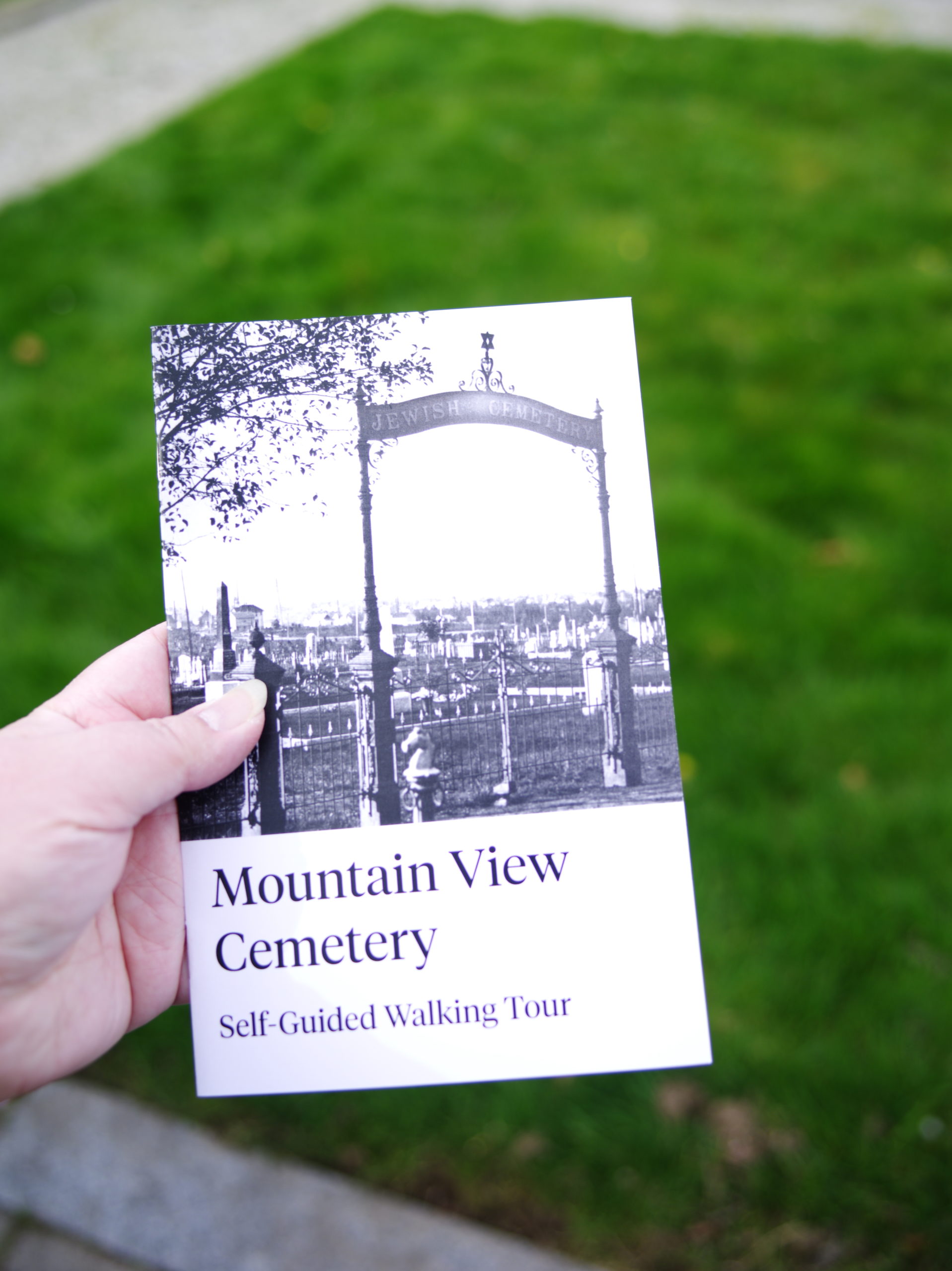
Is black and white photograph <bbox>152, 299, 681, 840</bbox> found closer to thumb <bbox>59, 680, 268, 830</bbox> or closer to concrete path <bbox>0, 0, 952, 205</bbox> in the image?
thumb <bbox>59, 680, 268, 830</bbox>

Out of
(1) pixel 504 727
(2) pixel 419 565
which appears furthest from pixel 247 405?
(1) pixel 504 727

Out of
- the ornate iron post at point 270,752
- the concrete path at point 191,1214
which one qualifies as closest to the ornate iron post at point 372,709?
the ornate iron post at point 270,752

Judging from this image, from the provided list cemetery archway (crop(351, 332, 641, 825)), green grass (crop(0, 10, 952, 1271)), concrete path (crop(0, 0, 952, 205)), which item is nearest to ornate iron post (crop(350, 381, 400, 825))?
cemetery archway (crop(351, 332, 641, 825))

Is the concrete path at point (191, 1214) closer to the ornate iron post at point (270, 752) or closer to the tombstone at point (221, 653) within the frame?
the ornate iron post at point (270, 752)

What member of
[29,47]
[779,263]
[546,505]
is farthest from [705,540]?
[29,47]

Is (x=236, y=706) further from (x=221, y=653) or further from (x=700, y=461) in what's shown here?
(x=700, y=461)
